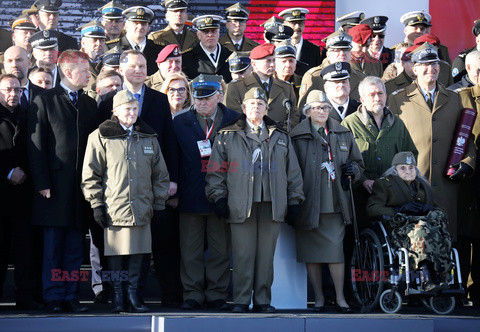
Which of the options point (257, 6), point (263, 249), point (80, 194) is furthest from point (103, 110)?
point (257, 6)

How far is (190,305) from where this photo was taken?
8062 mm

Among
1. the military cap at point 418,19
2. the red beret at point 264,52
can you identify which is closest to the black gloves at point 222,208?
the red beret at point 264,52

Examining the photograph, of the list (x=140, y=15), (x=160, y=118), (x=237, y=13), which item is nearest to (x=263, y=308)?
(x=160, y=118)

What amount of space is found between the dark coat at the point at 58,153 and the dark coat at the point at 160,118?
33cm

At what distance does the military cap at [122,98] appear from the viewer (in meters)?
7.70

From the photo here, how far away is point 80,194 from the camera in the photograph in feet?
25.8

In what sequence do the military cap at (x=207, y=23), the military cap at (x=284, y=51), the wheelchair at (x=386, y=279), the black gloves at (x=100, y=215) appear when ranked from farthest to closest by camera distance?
1. the military cap at (x=207, y=23)
2. the military cap at (x=284, y=51)
3. the wheelchair at (x=386, y=279)
4. the black gloves at (x=100, y=215)

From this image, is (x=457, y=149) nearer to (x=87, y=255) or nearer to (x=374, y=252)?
(x=374, y=252)

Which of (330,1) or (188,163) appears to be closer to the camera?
(188,163)

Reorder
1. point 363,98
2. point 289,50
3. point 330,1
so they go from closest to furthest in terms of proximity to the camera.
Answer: point 363,98 → point 289,50 → point 330,1

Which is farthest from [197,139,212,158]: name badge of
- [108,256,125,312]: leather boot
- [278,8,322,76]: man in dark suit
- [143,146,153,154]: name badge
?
[278,8,322,76]: man in dark suit

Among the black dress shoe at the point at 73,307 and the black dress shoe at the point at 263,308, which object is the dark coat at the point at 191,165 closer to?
the black dress shoe at the point at 263,308

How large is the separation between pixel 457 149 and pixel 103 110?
3361 millimetres

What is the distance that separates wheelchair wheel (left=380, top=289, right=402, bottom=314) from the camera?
7.83 m
